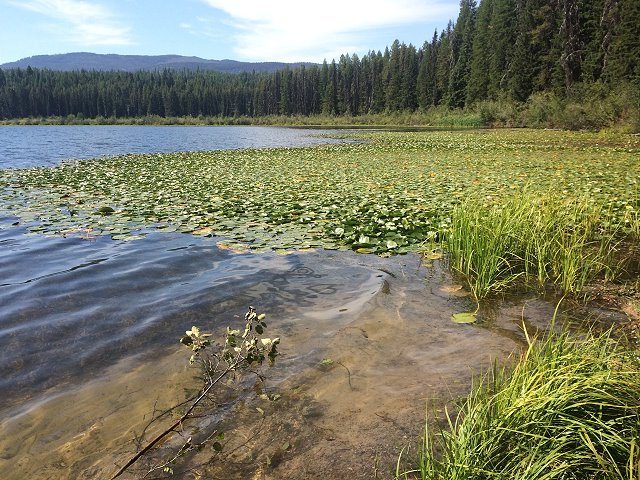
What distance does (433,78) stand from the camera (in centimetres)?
8231

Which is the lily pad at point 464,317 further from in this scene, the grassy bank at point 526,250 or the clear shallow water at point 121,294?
the clear shallow water at point 121,294

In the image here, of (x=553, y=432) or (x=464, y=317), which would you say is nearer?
(x=553, y=432)

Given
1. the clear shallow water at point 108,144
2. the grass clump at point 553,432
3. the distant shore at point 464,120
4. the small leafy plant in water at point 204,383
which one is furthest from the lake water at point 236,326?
the distant shore at point 464,120

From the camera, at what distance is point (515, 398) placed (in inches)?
88.0

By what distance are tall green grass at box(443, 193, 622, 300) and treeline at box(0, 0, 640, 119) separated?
28893 mm

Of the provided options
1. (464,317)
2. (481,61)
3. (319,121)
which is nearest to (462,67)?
(481,61)

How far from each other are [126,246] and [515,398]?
6555 mm

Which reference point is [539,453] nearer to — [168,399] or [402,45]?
[168,399]

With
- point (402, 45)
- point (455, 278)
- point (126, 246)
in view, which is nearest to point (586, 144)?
point (455, 278)

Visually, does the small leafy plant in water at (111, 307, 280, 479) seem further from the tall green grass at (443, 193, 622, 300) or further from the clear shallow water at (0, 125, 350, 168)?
the clear shallow water at (0, 125, 350, 168)

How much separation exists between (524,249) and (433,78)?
8507cm

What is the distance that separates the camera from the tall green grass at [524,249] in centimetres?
483

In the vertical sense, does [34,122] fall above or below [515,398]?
above

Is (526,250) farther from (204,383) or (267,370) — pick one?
(204,383)
